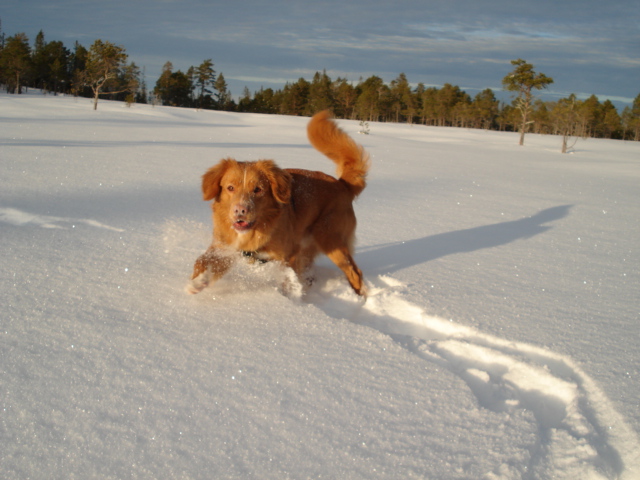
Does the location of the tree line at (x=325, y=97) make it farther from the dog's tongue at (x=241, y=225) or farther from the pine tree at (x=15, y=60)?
the dog's tongue at (x=241, y=225)

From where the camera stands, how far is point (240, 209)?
3.34 metres

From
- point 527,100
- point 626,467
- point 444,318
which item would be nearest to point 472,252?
point 444,318

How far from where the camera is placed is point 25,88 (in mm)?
57844

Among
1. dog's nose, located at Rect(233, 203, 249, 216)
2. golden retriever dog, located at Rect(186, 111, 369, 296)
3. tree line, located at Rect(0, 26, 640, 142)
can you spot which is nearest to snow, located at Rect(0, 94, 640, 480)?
golden retriever dog, located at Rect(186, 111, 369, 296)

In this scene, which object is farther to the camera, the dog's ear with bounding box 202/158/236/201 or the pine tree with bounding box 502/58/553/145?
the pine tree with bounding box 502/58/553/145

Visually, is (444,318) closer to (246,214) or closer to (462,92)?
(246,214)

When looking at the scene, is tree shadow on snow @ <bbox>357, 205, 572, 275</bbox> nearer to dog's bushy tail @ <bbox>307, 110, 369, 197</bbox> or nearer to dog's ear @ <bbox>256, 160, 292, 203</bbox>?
dog's bushy tail @ <bbox>307, 110, 369, 197</bbox>

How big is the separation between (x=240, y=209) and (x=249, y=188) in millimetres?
320

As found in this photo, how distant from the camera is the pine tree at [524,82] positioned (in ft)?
115

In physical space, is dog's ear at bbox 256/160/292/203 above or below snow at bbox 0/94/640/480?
above

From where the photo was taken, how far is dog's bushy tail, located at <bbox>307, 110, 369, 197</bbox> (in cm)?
445

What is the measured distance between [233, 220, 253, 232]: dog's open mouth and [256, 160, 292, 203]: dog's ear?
1.19 feet

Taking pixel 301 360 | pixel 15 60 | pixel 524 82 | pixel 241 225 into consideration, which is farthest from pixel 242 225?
pixel 15 60

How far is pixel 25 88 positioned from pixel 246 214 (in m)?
67.9
